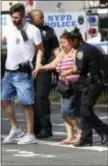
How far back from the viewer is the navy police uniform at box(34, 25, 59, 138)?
10.5 meters

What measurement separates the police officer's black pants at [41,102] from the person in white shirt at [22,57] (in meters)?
0.50

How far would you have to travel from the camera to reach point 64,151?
9383 mm

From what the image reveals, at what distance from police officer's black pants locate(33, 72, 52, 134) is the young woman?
50 centimetres

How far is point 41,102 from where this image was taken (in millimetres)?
10586

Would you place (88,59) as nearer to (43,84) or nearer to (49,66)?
(49,66)

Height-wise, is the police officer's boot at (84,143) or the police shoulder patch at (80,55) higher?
the police shoulder patch at (80,55)

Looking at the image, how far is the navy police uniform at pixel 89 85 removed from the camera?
961cm

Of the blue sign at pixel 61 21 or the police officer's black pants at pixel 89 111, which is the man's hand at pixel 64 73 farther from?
the blue sign at pixel 61 21

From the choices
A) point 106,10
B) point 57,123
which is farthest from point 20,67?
point 106,10

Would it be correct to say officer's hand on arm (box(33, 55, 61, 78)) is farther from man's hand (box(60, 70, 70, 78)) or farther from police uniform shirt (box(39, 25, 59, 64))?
police uniform shirt (box(39, 25, 59, 64))

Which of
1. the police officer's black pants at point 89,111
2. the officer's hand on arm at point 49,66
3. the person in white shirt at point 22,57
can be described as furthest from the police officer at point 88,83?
the person in white shirt at point 22,57

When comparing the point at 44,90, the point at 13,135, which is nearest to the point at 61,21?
the point at 44,90

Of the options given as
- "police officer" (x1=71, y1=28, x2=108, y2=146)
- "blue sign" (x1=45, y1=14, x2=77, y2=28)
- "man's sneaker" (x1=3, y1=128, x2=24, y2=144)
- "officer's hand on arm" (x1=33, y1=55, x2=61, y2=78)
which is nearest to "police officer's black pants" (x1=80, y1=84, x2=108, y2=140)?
"police officer" (x1=71, y1=28, x2=108, y2=146)

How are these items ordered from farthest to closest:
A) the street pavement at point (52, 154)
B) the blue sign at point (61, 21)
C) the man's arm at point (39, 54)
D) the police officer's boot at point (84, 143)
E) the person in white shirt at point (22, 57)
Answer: the blue sign at point (61, 21) → the man's arm at point (39, 54) → the person in white shirt at point (22, 57) → the police officer's boot at point (84, 143) → the street pavement at point (52, 154)
